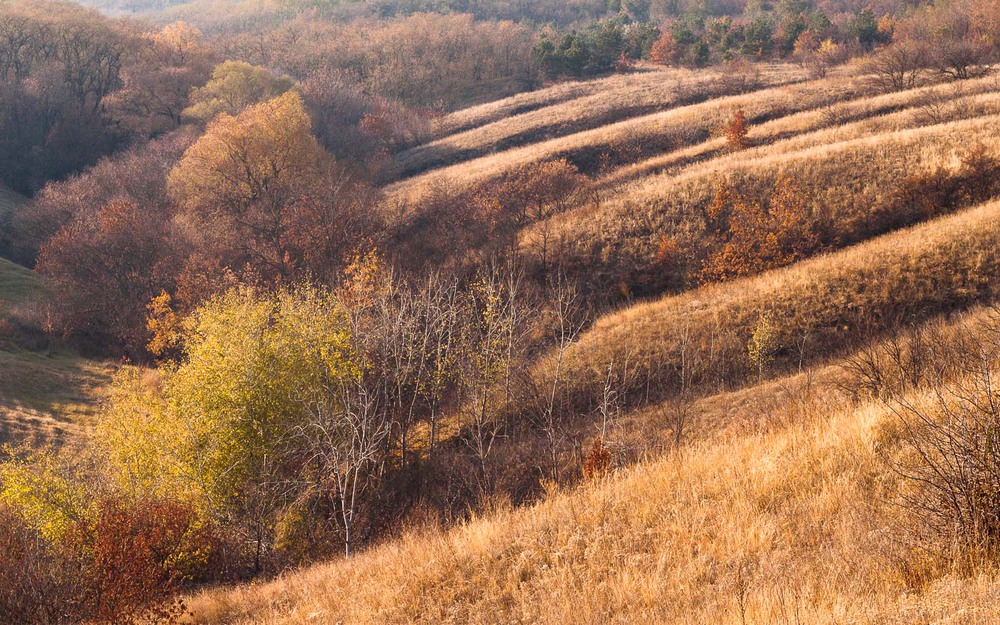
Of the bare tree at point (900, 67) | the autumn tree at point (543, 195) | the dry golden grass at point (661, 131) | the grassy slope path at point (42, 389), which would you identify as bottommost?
the grassy slope path at point (42, 389)

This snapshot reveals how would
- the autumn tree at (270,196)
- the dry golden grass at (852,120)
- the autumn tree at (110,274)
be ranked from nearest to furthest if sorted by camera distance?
1. the dry golden grass at (852,120)
2. the autumn tree at (110,274)
3. the autumn tree at (270,196)

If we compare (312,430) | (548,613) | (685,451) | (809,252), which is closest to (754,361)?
(809,252)

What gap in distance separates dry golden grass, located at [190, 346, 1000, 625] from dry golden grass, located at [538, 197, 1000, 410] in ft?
53.9

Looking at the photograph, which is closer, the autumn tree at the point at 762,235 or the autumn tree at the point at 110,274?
the autumn tree at the point at 762,235

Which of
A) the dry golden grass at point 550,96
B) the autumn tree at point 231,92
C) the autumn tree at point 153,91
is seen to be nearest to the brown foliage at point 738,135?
the dry golden grass at point 550,96

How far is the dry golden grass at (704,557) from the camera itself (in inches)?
201

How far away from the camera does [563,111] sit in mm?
66188

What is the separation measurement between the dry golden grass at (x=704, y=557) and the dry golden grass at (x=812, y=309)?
16.4 m

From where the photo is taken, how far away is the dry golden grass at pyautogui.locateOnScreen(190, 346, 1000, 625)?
5.11m

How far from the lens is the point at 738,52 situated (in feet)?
259

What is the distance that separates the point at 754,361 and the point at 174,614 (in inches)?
900

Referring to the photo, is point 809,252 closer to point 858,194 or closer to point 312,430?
point 858,194

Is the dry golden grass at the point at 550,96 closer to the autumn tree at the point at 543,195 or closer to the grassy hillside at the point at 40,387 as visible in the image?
the autumn tree at the point at 543,195

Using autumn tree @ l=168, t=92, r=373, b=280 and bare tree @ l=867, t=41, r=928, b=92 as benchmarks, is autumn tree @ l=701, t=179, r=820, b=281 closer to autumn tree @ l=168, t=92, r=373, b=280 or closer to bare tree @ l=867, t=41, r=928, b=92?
autumn tree @ l=168, t=92, r=373, b=280
